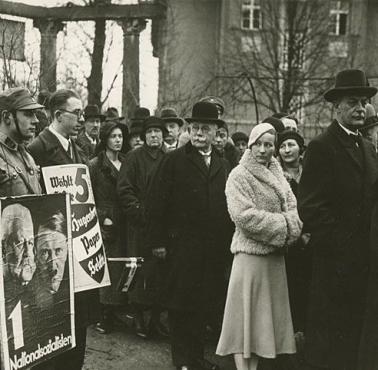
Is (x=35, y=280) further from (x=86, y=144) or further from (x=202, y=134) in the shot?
(x=86, y=144)

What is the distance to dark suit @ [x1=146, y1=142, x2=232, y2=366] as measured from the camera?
618 cm

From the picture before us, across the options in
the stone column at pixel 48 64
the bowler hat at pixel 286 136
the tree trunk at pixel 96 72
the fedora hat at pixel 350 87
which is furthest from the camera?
the tree trunk at pixel 96 72

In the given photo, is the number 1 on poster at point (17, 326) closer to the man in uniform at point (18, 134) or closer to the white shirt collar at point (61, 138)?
the man in uniform at point (18, 134)

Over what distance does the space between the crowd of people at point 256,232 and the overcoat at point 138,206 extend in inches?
5.4

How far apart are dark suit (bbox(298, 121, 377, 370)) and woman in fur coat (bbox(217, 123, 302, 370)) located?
0.42 metres

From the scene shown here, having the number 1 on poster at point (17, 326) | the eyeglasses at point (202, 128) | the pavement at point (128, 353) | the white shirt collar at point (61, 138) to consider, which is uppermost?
the eyeglasses at point (202, 128)

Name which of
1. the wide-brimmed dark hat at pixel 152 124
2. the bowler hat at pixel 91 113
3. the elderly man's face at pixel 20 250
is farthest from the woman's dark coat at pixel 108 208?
the elderly man's face at pixel 20 250

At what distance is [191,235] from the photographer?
621 centimetres

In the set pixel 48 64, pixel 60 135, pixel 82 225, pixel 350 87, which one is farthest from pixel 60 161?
pixel 48 64

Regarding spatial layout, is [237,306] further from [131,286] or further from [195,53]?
[195,53]

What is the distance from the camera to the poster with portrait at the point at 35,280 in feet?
12.8

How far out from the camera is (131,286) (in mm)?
6785

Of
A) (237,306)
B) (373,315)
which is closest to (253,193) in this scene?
(237,306)

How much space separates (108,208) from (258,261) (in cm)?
241
